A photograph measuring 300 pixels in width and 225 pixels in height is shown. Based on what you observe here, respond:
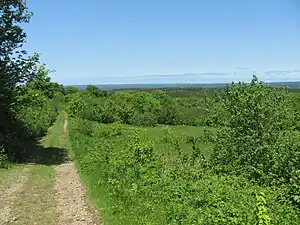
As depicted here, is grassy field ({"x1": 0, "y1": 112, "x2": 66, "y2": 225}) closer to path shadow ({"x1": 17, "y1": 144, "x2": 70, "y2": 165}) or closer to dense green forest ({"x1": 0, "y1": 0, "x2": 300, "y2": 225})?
path shadow ({"x1": 17, "y1": 144, "x2": 70, "y2": 165})

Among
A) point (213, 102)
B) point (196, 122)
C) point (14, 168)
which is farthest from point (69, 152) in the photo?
point (196, 122)

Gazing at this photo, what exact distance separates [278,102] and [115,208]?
38.0 ft

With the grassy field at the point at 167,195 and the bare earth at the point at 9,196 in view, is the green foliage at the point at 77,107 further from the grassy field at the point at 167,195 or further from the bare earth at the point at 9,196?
the grassy field at the point at 167,195

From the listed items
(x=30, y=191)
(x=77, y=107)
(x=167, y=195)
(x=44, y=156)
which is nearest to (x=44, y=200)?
(x=30, y=191)

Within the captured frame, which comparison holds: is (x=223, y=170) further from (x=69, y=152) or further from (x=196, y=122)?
(x=196, y=122)

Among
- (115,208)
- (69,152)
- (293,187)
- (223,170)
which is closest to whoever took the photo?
(115,208)

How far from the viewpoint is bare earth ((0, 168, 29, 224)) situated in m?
12.1

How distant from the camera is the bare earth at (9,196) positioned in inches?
477

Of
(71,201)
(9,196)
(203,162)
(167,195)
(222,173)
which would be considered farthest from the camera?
(203,162)

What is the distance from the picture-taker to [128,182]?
1452 centimetres

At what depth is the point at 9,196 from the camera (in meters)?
14.7

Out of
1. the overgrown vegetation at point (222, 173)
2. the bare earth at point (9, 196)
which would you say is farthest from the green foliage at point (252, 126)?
the bare earth at point (9, 196)

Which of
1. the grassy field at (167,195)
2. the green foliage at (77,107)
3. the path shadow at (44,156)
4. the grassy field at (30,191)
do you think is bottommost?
the green foliage at (77,107)

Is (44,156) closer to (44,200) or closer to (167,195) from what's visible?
(44,200)
